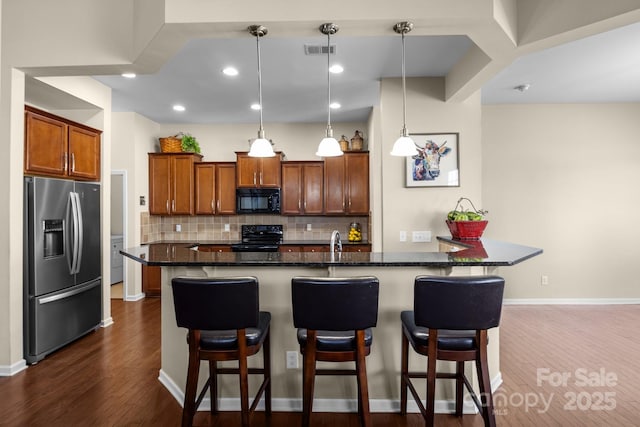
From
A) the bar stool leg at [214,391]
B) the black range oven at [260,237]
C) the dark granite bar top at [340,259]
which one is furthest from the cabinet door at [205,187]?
the bar stool leg at [214,391]

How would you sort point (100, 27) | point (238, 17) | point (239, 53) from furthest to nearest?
point (239, 53) → point (100, 27) → point (238, 17)

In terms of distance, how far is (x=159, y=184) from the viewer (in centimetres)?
570

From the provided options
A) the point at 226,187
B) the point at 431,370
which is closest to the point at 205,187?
the point at 226,187

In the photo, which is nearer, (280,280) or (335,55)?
(280,280)

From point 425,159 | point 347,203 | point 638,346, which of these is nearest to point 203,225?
point 347,203

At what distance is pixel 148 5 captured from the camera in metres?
2.54

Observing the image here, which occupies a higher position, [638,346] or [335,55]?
[335,55]

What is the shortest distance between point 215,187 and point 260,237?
104cm

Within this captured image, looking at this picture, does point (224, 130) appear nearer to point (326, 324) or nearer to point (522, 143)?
point (522, 143)

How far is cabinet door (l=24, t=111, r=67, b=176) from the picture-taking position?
10.2 feet

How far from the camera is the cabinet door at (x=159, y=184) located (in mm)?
5684

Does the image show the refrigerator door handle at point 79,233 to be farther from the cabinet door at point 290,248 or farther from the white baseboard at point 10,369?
the cabinet door at point 290,248

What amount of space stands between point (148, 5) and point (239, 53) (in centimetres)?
93

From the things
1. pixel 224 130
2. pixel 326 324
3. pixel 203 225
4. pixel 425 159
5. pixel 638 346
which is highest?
pixel 224 130
